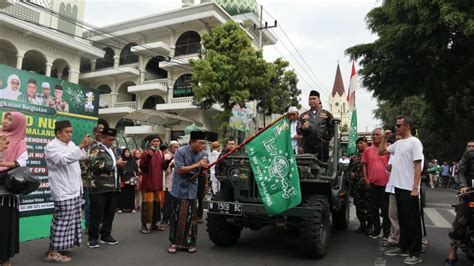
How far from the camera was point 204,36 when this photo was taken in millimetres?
18172

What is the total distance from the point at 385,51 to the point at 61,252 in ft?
42.9

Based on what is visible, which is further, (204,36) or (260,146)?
(204,36)

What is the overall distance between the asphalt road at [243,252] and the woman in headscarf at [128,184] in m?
→ 2.54

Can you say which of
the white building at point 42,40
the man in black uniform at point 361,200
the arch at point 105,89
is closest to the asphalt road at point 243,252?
the man in black uniform at point 361,200

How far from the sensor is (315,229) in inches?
178

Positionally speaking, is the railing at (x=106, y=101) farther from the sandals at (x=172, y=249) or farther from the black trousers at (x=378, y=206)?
the black trousers at (x=378, y=206)

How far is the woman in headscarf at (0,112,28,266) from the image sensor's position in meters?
3.79

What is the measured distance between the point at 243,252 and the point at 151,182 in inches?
95.4

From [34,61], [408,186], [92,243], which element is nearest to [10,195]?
[92,243]

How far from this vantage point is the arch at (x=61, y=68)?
25.6 metres

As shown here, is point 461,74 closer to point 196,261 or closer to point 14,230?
point 196,261

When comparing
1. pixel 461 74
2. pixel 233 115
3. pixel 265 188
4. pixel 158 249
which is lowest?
pixel 158 249

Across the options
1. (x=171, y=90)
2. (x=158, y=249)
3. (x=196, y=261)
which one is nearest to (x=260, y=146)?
(x=196, y=261)

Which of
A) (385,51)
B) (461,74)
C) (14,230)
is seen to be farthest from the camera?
(461,74)
